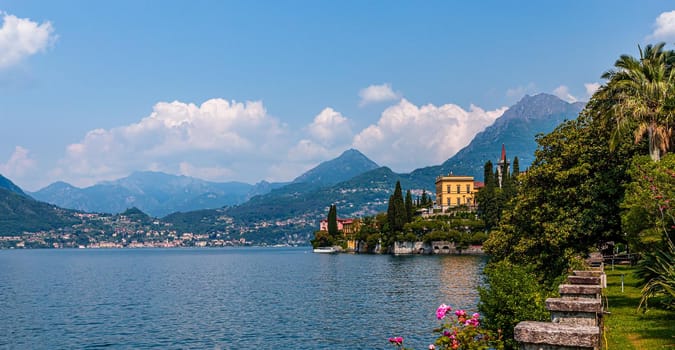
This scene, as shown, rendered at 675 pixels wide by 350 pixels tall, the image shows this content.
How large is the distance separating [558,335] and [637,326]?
1224cm

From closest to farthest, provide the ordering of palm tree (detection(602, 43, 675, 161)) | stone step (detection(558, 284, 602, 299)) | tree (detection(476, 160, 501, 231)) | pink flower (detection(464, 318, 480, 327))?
pink flower (detection(464, 318, 480, 327)) → stone step (detection(558, 284, 602, 299)) → palm tree (detection(602, 43, 675, 161)) → tree (detection(476, 160, 501, 231))

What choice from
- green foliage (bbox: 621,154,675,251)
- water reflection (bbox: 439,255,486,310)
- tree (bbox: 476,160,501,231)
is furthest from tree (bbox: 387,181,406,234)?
green foliage (bbox: 621,154,675,251)

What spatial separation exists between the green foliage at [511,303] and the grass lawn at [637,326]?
2.24 metres

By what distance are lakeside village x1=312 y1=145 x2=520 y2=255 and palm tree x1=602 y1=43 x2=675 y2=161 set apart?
93.6 meters

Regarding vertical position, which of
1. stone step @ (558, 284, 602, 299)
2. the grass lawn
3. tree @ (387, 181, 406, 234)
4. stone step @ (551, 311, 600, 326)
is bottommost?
the grass lawn

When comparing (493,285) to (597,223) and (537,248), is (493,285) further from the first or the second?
(537,248)

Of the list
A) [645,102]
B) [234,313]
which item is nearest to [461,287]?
[234,313]

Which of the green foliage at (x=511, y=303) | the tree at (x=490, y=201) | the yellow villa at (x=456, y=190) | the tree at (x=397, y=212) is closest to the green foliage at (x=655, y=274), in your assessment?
the green foliage at (x=511, y=303)

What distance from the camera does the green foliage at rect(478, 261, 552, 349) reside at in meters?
18.5

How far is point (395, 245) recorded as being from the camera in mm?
152375

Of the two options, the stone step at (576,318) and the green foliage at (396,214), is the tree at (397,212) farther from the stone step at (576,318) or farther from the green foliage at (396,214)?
the stone step at (576,318)

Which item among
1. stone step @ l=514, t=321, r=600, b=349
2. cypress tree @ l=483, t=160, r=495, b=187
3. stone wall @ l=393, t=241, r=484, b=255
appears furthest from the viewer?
stone wall @ l=393, t=241, r=484, b=255

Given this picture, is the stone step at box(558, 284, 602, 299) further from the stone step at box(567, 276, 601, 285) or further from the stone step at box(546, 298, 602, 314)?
the stone step at box(546, 298, 602, 314)

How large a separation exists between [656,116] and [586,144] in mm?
5818
